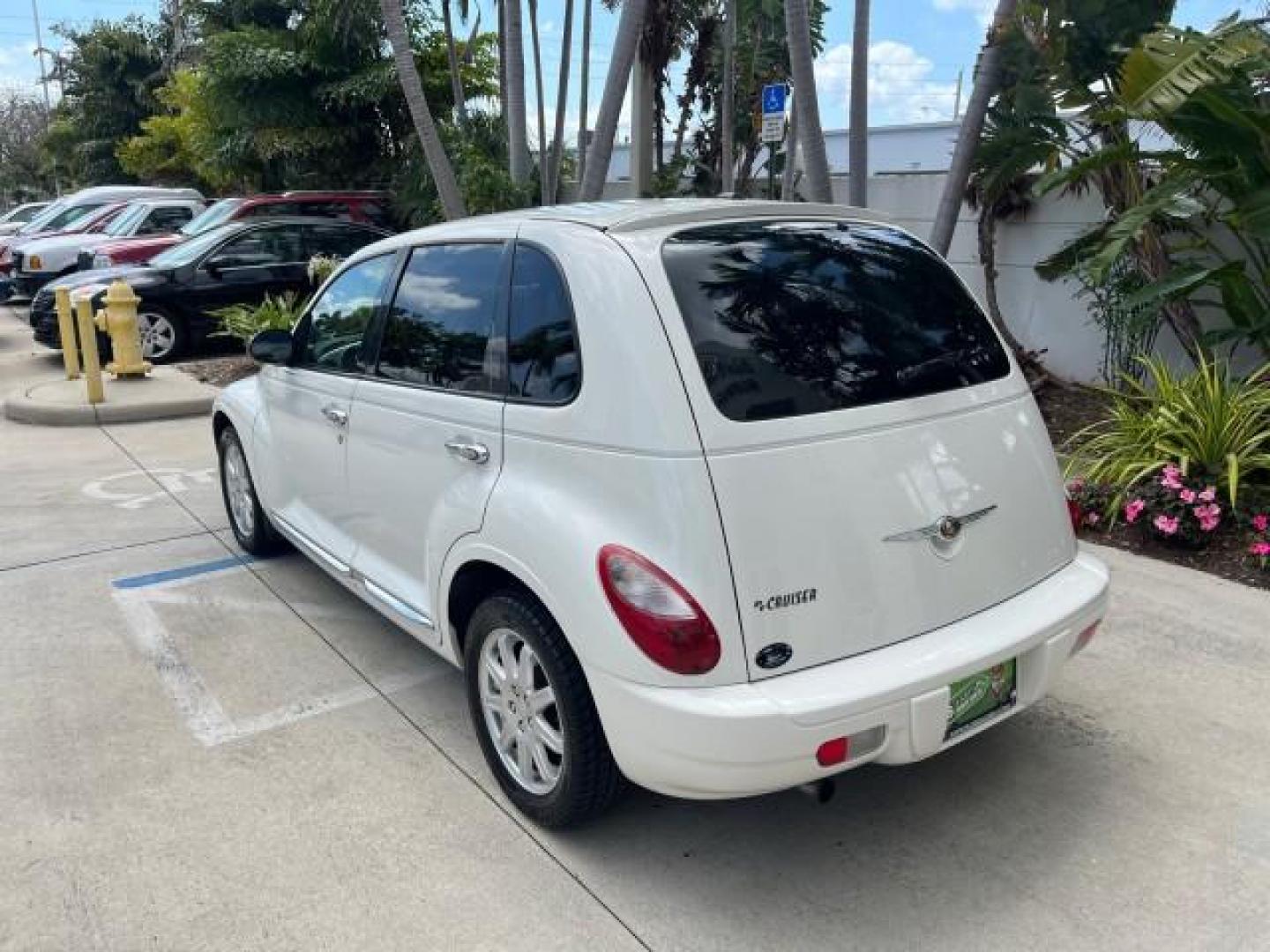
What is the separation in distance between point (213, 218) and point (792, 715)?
43.0ft

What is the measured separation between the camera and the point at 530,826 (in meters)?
2.96

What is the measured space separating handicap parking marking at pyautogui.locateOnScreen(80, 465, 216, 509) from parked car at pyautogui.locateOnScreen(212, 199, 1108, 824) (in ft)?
12.7

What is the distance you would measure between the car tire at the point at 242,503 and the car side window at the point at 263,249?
22.5ft

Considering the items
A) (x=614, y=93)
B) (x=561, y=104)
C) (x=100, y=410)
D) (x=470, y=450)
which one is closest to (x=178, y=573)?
(x=470, y=450)

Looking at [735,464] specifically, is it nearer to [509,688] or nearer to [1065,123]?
[509,688]

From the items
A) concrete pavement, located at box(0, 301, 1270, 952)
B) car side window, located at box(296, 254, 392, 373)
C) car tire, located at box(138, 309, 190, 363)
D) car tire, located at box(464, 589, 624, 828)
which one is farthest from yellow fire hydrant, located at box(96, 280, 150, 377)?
car tire, located at box(464, 589, 624, 828)

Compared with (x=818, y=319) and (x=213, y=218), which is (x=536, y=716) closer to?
(x=818, y=319)

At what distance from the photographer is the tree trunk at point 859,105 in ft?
25.1

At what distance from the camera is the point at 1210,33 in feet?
17.4

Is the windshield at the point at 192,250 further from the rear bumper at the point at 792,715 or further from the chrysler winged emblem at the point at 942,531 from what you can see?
the chrysler winged emblem at the point at 942,531

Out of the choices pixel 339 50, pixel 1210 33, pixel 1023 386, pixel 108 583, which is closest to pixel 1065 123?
pixel 1210 33

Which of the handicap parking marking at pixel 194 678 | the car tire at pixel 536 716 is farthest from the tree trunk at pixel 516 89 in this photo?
the car tire at pixel 536 716

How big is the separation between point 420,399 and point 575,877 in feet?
5.19

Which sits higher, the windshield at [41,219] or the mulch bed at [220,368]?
the windshield at [41,219]
